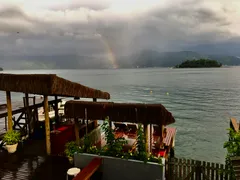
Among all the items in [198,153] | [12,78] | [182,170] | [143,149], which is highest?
[12,78]

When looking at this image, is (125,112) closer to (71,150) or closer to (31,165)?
(71,150)

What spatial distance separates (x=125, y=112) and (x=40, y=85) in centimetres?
333

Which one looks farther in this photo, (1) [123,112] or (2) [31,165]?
(2) [31,165]

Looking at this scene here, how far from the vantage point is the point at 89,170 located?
6477 millimetres

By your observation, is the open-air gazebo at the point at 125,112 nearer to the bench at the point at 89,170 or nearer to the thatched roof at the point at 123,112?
the thatched roof at the point at 123,112

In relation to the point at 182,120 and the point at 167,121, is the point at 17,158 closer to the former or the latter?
the point at 167,121

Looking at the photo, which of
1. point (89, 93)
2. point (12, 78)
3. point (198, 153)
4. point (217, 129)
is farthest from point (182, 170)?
point (217, 129)

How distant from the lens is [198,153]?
62.6 ft

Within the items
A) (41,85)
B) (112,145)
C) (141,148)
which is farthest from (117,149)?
(41,85)

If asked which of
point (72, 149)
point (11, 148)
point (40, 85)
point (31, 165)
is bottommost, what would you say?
point (31, 165)

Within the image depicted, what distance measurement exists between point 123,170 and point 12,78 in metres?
5.68

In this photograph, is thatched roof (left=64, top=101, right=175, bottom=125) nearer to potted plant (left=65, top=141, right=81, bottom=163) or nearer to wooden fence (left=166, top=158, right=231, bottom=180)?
potted plant (left=65, top=141, right=81, bottom=163)

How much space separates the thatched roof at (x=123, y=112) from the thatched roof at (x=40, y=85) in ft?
2.48

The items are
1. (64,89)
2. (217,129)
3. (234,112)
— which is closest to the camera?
(64,89)
